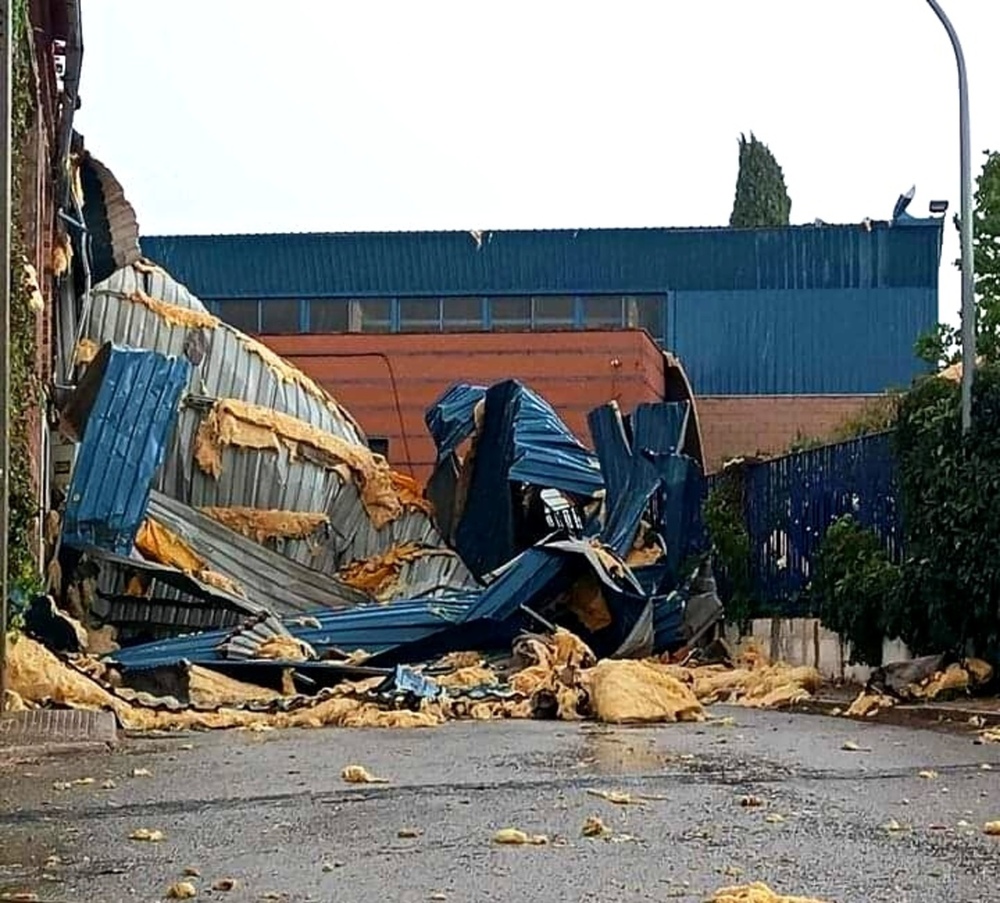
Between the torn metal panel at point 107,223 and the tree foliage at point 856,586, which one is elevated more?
the torn metal panel at point 107,223

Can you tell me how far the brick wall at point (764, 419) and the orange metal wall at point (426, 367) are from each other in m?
5.68

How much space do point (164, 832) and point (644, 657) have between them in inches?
502

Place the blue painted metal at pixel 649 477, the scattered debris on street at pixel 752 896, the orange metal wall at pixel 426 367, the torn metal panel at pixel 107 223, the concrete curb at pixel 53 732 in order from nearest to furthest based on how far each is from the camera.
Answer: the scattered debris on street at pixel 752 896 < the concrete curb at pixel 53 732 < the blue painted metal at pixel 649 477 < the torn metal panel at pixel 107 223 < the orange metal wall at pixel 426 367

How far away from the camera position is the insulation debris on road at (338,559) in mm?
13977

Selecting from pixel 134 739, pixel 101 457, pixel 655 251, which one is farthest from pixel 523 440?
pixel 655 251

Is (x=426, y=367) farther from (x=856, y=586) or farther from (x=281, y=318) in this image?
(x=856, y=586)

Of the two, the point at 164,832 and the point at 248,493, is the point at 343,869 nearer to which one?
the point at 164,832

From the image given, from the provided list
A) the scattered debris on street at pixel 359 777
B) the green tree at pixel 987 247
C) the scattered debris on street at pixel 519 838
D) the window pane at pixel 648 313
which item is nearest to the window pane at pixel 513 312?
the window pane at pixel 648 313

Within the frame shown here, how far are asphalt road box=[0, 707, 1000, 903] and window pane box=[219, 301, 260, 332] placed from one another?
1309 inches

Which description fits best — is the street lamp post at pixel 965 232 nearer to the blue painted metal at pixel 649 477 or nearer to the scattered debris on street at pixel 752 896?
the blue painted metal at pixel 649 477

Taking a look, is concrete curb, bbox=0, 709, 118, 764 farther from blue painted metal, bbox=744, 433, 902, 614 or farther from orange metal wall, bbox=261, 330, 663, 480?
orange metal wall, bbox=261, 330, 663, 480

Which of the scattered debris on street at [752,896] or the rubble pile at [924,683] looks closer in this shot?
the scattered debris on street at [752,896]

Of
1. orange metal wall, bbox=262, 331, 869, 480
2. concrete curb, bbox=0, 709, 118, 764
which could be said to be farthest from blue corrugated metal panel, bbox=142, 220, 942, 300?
concrete curb, bbox=0, 709, 118, 764

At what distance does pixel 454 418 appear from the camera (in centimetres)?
2409
